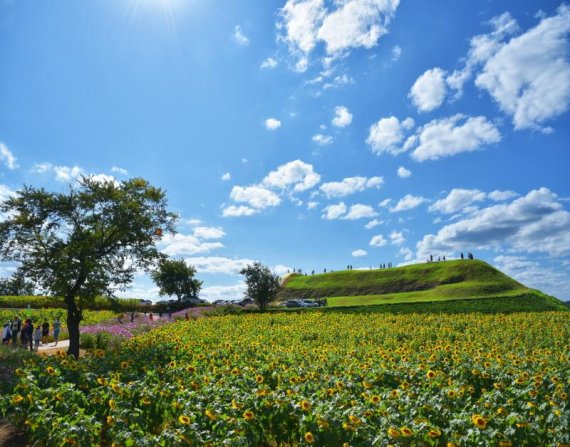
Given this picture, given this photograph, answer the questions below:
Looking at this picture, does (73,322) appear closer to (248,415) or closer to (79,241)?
(79,241)

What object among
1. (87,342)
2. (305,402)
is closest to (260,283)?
(87,342)

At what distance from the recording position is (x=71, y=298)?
21.4m

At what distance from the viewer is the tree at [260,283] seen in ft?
176

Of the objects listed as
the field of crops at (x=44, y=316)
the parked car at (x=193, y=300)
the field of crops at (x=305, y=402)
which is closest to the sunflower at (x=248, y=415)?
the field of crops at (x=305, y=402)

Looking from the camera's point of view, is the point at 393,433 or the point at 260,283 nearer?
the point at 393,433

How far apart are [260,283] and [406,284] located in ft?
111

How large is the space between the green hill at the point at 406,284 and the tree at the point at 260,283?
10.9 m

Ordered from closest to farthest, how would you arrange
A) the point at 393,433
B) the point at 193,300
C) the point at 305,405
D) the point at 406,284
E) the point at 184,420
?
the point at 393,433 < the point at 184,420 < the point at 305,405 < the point at 193,300 < the point at 406,284

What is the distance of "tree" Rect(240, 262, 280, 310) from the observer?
53.8 m

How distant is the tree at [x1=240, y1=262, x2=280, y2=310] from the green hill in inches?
428

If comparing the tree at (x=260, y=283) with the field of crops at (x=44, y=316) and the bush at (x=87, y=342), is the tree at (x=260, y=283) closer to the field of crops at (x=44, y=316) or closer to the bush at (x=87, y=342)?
the field of crops at (x=44, y=316)

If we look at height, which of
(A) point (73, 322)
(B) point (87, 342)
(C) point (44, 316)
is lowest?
(B) point (87, 342)

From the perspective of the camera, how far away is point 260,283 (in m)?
53.6

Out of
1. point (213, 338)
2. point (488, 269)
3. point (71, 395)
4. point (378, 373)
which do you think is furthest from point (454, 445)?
point (488, 269)
